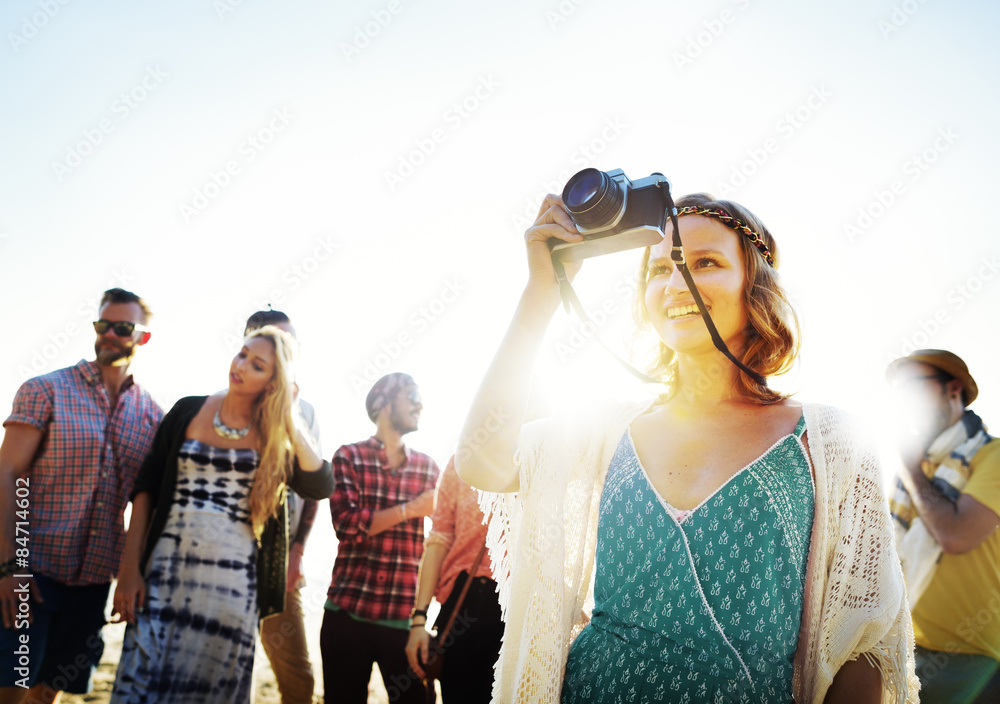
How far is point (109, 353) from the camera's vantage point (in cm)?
382

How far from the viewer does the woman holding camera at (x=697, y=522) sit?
134 cm

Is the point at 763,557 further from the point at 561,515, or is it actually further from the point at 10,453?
the point at 10,453

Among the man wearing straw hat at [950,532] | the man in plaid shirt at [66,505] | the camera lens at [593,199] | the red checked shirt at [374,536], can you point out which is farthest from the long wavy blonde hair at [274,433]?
the man wearing straw hat at [950,532]

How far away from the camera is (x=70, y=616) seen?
3.42 m

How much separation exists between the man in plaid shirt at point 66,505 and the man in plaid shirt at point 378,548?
1.29 meters

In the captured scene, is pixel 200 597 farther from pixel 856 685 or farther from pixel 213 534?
pixel 856 685

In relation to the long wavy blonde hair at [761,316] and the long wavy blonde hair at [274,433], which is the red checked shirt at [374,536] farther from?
the long wavy blonde hair at [761,316]

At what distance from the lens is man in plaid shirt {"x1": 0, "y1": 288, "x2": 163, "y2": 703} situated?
3295 mm

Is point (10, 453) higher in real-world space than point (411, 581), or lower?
higher

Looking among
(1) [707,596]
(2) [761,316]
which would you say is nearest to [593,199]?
(2) [761,316]

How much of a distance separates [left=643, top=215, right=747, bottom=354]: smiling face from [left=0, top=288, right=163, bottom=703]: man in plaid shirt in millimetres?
3482

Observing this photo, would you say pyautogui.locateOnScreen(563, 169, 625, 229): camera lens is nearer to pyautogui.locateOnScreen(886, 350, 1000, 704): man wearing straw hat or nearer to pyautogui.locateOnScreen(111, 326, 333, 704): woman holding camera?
pyautogui.locateOnScreen(111, 326, 333, 704): woman holding camera

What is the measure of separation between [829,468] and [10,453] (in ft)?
13.5

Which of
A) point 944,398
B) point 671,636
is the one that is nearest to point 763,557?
point 671,636
